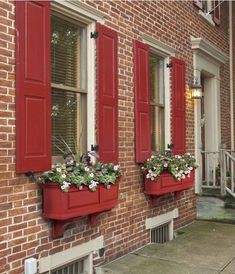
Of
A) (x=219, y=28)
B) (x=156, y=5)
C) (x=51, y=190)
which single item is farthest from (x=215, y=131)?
(x=51, y=190)

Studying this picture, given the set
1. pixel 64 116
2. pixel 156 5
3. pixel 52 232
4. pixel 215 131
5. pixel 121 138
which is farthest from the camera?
pixel 215 131

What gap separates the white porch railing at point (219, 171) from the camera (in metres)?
8.55

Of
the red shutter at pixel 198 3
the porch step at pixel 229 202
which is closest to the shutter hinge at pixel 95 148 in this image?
the porch step at pixel 229 202

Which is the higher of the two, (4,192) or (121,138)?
(121,138)

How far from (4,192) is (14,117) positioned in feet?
2.18

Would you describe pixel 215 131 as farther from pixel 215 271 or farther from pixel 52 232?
pixel 52 232

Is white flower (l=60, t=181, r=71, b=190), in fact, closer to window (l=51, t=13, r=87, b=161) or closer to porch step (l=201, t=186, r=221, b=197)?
window (l=51, t=13, r=87, b=161)

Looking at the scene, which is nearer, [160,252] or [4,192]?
[4,192]

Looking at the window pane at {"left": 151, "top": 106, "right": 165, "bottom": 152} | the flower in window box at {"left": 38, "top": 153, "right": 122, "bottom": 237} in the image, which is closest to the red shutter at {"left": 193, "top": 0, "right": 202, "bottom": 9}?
the window pane at {"left": 151, "top": 106, "right": 165, "bottom": 152}

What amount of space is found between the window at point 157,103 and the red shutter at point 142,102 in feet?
1.81

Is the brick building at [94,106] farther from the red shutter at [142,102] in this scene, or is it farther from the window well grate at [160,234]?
the window well grate at [160,234]

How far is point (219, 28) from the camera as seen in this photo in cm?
1035

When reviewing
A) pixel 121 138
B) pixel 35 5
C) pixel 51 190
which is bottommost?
pixel 51 190

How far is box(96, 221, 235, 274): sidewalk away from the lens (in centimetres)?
505
